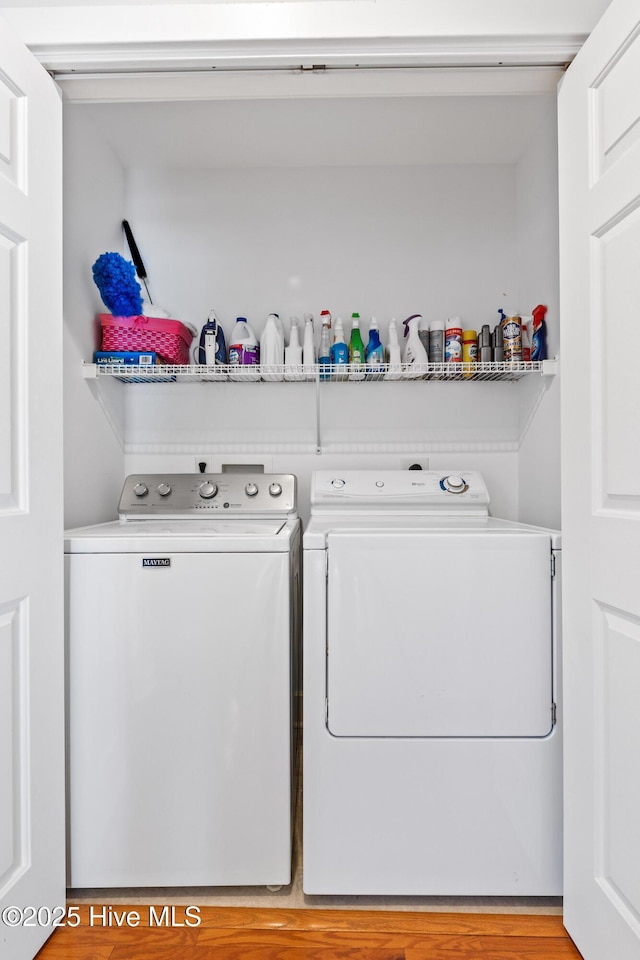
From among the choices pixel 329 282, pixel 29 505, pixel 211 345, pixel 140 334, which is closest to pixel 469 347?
pixel 329 282

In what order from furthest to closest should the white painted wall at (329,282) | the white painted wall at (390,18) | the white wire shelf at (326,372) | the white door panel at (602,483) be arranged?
1. the white painted wall at (329,282)
2. the white wire shelf at (326,372)
3. the white painted wall at (390,18)
4. the white door panel at (602,483)

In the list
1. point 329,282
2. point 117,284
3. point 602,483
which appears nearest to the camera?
point 602,483

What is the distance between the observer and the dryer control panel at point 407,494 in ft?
6.22

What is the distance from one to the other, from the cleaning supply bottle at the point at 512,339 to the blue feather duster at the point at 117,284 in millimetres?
1361

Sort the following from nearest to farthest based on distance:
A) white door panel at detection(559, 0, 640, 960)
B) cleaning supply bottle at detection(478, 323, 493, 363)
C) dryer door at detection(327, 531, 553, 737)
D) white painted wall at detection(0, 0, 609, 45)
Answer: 1. white door panel at detection(559, 0, 640, 960)
2. white painted wall at detection(0, 0, 609, 45)
3. dryer door at detection(327, 531, 553, 737)
4. cleaning supply bottle at detection(478, 323, 493, 363)

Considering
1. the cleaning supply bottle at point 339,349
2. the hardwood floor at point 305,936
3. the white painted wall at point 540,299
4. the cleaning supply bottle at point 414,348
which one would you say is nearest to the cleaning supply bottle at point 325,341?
the cleaning supply bottle at point 339,349

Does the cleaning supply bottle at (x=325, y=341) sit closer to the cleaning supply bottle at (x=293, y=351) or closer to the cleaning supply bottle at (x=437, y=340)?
the cleaning supply bottle at (x=293, y=351)

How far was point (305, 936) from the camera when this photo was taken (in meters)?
1.29

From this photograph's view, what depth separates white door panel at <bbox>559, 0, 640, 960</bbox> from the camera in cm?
104

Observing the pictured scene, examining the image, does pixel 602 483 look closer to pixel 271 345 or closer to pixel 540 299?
pixel 540 299

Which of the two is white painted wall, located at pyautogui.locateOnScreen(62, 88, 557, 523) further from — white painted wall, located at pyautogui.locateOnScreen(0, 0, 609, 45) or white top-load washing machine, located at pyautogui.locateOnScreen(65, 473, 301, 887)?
white painted wall, located at pyautogui.locateOnScreen(0, 0, 609, 45)

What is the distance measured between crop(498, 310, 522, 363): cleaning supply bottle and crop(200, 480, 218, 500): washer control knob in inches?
46.7

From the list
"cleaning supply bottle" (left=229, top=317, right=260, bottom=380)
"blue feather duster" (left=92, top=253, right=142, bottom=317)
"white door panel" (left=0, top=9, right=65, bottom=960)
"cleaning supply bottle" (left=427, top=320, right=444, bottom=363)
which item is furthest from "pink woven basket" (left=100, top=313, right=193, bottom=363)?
"cleaning supply bottle" (left=427, top=320, right=444, bottom=363)

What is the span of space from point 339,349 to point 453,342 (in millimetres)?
436
